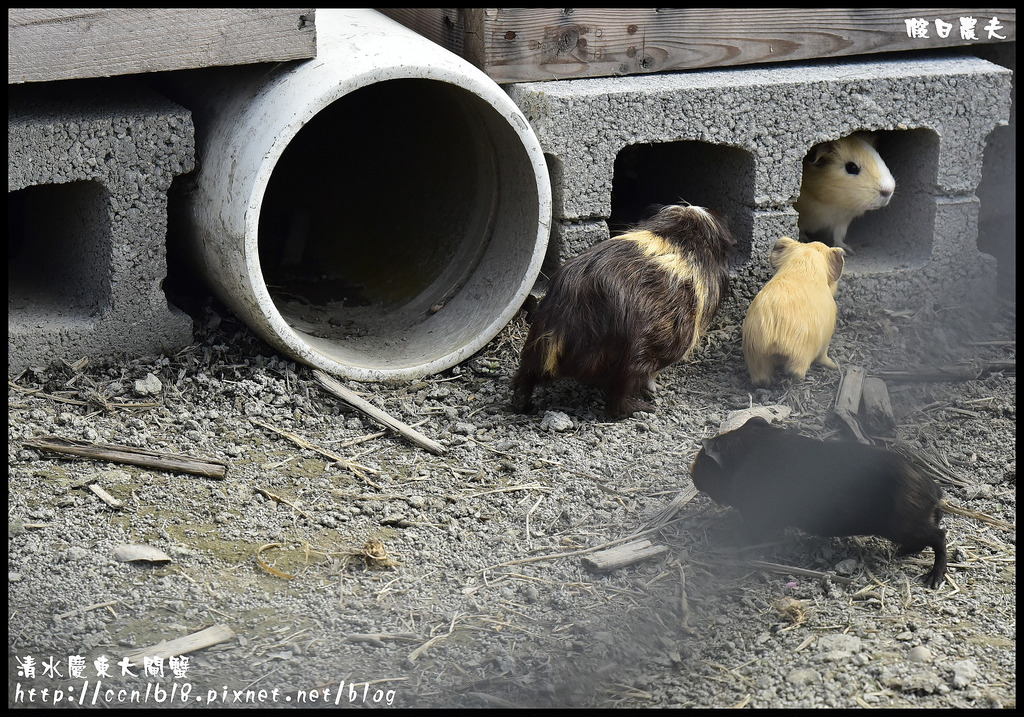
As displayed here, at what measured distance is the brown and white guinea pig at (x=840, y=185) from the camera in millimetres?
4645

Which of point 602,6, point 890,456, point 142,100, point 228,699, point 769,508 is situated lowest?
point 228,699

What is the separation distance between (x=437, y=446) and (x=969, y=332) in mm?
2478

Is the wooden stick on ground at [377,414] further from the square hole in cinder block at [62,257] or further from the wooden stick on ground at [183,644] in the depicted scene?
the wooden stick on ground at [183,644]

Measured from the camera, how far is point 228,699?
2.37 meters

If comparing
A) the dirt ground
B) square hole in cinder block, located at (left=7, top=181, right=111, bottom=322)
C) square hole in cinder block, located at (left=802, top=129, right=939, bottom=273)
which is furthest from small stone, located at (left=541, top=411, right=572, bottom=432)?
square hole in cinder block, located at (left=802, top=129, right=939, bottom=273)

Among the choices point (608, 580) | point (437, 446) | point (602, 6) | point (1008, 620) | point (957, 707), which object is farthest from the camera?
point (602, 6)

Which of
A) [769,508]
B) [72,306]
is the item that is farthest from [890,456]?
[72,306]

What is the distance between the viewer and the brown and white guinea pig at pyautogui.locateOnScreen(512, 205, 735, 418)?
3656mm

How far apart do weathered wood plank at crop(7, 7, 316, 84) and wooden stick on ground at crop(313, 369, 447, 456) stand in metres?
1.17

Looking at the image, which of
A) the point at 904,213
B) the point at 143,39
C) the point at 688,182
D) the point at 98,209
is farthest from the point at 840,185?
the point at 98,209

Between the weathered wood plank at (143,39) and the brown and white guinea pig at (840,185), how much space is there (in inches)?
91.4

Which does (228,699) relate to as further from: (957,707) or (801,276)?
(801,276)

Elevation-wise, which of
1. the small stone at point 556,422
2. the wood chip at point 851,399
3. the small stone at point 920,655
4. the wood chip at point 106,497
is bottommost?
the wood chip at point 106,497

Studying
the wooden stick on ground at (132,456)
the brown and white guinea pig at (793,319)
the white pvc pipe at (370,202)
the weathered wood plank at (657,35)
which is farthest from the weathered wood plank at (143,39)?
the brown and white guinea pig at (793,319)
